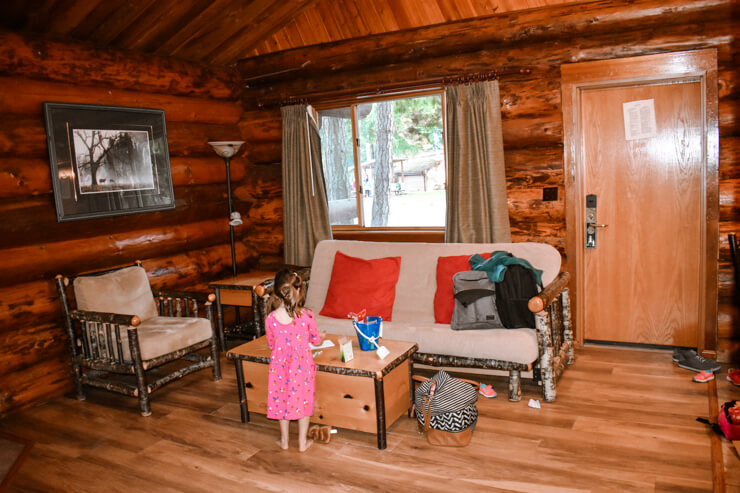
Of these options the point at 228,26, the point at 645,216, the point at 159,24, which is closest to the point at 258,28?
the point at 228,26

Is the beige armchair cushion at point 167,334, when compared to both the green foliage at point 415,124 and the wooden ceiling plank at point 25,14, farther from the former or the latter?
the green foliage at point 415,124

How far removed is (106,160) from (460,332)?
2.91 meters

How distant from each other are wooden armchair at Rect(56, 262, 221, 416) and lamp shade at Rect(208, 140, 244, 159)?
1282mm

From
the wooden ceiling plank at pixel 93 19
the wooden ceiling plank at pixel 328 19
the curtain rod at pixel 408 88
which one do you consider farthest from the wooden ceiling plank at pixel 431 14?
the wooden ceiling plank at pixel 93 19

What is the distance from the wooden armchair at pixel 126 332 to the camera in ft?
12.3

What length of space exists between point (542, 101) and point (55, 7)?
3.45 metres

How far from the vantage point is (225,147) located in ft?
16.6

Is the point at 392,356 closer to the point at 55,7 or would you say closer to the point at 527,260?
the point at 527,260

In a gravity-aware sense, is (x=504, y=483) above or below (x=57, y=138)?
below

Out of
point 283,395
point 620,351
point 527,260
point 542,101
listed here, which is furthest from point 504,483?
point 542,101

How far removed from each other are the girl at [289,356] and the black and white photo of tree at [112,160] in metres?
2.10

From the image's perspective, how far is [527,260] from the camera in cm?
396

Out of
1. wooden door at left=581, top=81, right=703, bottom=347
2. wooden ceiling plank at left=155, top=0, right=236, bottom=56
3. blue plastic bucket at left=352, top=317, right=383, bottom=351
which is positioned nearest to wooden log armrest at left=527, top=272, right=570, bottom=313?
wooden door at left=581, top=81, right=703, bottom=347

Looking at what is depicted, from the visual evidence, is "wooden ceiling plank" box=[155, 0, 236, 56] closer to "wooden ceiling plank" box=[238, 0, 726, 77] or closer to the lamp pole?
"wooden ceiling plank" box=[238, 0, 726, 77]
